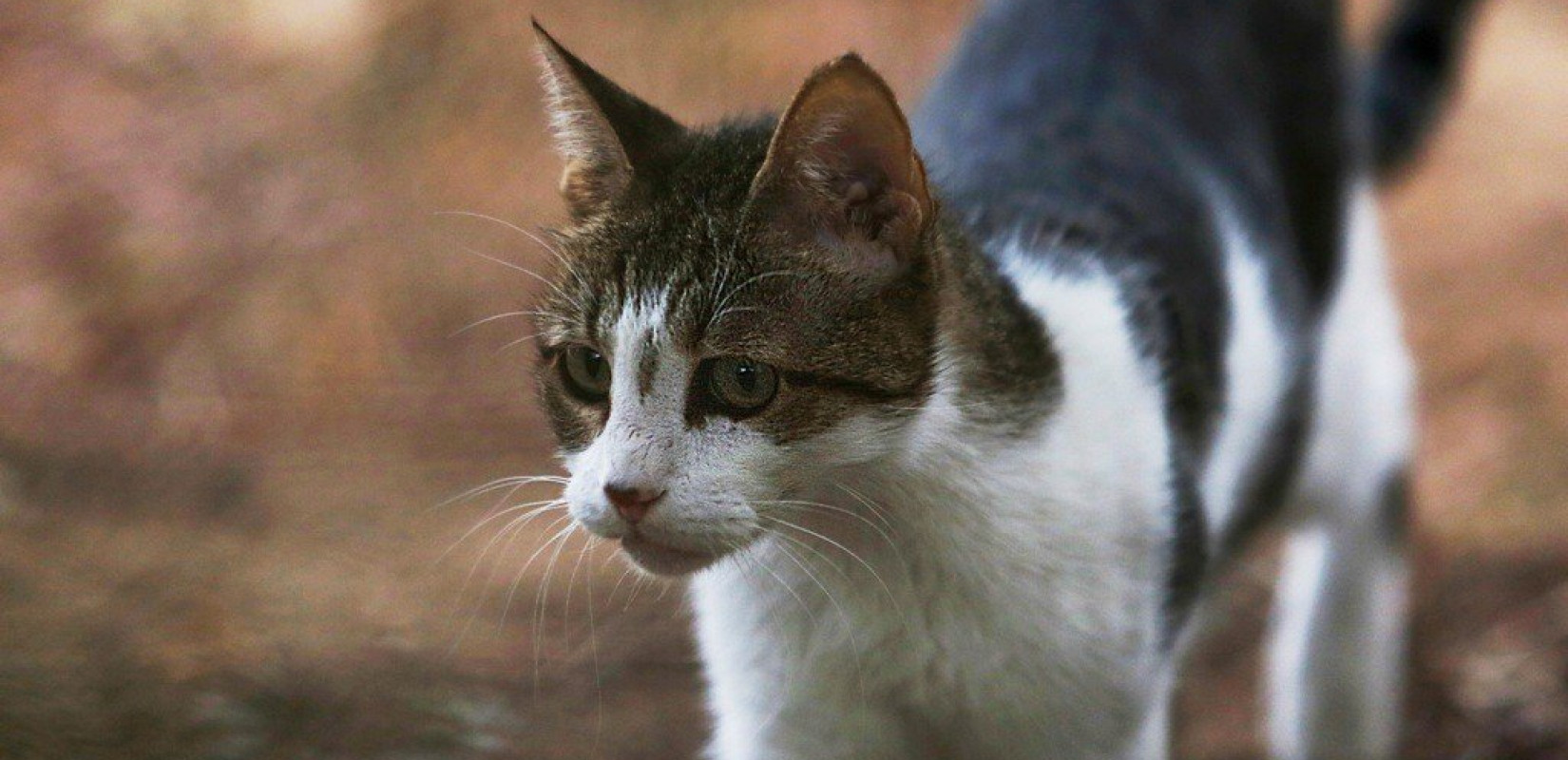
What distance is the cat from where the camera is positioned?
199cm

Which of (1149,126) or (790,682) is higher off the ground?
(1149,126)

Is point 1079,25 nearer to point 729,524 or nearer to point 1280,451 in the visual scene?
point 1280,451

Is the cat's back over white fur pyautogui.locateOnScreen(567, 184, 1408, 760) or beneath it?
over

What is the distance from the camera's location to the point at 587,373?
2129 millimetres

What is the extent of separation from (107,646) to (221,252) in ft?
10.7

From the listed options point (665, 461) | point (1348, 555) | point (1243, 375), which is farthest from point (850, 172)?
point (1348, 555)

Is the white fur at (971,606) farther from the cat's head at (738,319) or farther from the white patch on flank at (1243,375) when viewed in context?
the white patch on flank at (1243,375)

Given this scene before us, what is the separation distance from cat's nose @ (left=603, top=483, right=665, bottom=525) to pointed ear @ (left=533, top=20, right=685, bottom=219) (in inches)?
19.5

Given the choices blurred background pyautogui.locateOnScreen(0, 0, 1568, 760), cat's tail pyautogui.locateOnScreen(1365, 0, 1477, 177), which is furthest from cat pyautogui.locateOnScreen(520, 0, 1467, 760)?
cat's tail pyautogui.locateOnScreen(1365, 0, 1477, 177)

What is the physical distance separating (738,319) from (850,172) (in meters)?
0.24

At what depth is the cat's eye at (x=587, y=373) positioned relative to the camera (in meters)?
2.10

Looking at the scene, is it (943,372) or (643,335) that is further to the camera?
(943,372)

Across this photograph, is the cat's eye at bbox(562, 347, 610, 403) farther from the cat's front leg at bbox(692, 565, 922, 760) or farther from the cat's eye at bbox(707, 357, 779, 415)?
the cat's front leg at bbox(692, 565, 922, 760)

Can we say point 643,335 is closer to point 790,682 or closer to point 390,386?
point 790,682
